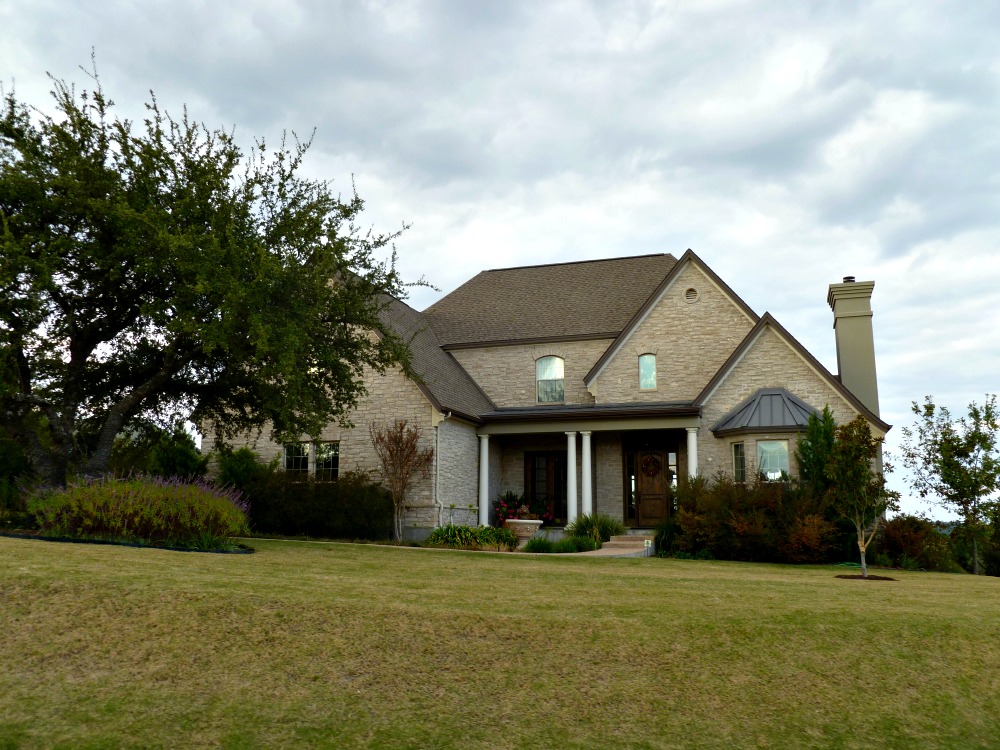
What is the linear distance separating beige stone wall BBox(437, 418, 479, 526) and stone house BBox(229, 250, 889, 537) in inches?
2.4

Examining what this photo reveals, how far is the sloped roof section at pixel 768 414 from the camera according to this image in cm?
2131

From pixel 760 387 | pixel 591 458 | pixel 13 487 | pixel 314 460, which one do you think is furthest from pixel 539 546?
pixel 13 487

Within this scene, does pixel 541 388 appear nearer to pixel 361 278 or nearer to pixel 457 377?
pixel 457 377

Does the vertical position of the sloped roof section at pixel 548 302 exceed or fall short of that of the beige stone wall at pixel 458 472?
it exceeds it

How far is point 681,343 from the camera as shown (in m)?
25.2

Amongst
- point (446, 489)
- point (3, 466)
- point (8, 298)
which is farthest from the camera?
point (446, 489)

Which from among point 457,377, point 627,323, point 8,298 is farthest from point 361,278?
point 627,323

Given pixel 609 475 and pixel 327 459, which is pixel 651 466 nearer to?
pixel 609 475

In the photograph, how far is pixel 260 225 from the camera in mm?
16656

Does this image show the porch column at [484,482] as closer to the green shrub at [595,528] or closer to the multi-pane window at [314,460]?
the green shrub at [595,528]

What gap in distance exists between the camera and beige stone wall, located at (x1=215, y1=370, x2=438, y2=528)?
72.4 ft

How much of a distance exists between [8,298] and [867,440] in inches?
642

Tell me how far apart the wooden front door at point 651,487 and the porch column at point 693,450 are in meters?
2.17

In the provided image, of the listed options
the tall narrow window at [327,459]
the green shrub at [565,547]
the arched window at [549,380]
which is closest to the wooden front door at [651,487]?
the arched window at [549,380]
